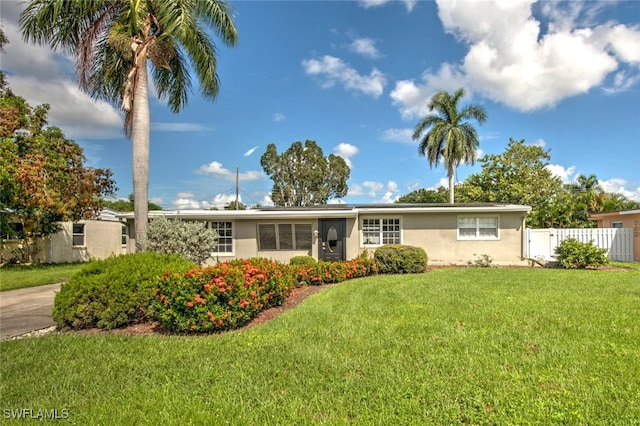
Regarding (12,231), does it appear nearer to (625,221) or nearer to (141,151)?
(141,151)

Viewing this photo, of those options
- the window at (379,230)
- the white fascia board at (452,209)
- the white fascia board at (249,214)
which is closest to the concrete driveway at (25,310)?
the white fascia board at (249,214)

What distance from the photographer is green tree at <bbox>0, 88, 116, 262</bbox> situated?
1405cm

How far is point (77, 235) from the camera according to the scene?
19.9 m

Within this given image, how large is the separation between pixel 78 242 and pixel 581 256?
81.3 feet

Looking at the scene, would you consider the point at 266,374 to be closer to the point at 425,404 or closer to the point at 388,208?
the point at 425,404

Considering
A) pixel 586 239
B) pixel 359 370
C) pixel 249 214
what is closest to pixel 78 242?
pixel 249 214

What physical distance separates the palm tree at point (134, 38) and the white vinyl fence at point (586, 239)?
15546mm

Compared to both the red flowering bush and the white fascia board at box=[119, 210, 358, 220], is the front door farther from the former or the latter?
the red flowering bush

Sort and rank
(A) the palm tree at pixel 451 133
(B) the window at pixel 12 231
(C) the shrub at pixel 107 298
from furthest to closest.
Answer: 1. (A) the palm tree at pixel 451 133
2. (B) the window at pixel 12 231
3. (C) the shrub at pixel 107 298

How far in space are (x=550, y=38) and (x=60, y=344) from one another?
14590 millimetres

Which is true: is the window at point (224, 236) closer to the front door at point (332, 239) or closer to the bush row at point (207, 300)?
the front door at point (332, 239)

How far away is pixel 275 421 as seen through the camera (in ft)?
9.46

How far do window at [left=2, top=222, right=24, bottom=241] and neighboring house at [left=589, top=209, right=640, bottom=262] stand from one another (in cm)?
2871

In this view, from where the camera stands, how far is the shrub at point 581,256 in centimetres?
1259
